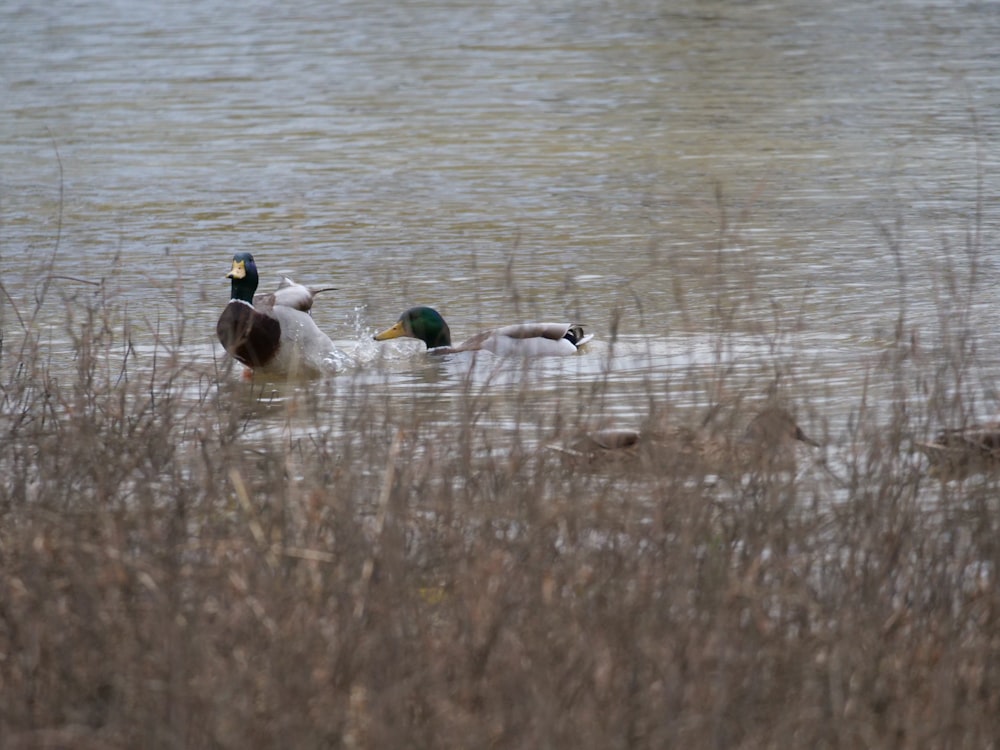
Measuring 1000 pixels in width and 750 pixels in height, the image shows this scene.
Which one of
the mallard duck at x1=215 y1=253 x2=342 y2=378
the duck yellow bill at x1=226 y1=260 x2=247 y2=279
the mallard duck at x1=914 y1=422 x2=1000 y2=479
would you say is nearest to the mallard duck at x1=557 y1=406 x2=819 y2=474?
the mallard duck at x1=914 y1=422 x2=1000 y2=479

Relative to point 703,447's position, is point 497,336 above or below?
above

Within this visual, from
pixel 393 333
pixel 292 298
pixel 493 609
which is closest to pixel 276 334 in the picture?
pixel 292 298

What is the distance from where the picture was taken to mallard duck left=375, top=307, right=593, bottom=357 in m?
8.23

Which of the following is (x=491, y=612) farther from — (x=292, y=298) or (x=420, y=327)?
(x=292, y=298)

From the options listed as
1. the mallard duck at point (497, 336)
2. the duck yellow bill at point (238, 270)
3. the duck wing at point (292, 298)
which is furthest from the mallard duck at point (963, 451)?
the duck yellow bill at point (238, 270)

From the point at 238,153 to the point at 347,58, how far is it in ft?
24.7

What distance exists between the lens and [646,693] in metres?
3.77

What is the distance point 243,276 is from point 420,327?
970mm

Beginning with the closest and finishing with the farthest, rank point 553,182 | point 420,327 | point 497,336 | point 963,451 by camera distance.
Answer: point 963,451
point 497,336
point 420,327
point 553,182

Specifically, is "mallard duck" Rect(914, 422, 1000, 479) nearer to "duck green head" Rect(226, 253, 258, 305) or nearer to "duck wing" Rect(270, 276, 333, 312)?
"duck wing" Rect(270, 276, 333, 312)

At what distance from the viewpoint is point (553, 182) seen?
14578 millimetres

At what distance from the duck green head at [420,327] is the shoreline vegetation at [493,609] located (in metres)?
4.08

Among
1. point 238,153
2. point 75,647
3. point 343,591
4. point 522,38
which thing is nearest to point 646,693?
point 343,591

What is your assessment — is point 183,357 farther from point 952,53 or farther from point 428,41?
point 428,41
